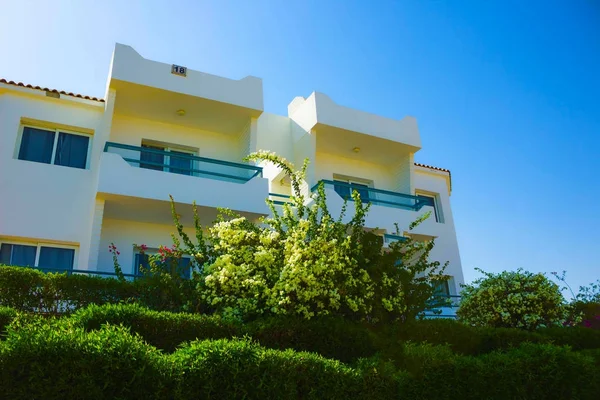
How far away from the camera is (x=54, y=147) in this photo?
14.0 meters

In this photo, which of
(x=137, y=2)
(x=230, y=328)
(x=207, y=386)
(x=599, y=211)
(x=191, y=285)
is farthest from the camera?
(x=599, y=211)

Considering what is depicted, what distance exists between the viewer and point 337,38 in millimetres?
12242

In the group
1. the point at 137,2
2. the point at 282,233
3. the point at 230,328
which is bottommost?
the point at 230,328

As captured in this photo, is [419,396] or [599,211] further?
[599,211]

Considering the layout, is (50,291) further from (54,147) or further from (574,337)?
(574,337)

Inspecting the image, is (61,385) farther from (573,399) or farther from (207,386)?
(573,399)

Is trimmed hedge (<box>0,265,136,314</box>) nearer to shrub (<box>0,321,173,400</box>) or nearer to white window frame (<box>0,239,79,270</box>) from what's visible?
shrub (<box>0,321,173,400</box>)

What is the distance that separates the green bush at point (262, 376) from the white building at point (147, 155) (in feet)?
26.0

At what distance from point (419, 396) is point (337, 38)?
835 cm

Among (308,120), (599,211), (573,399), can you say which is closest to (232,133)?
(308,120)

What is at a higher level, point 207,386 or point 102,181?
point 102,181

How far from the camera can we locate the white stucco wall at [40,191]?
1260 centimetres

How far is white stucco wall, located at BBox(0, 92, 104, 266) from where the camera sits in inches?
496

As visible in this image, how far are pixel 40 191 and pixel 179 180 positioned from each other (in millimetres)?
3304
